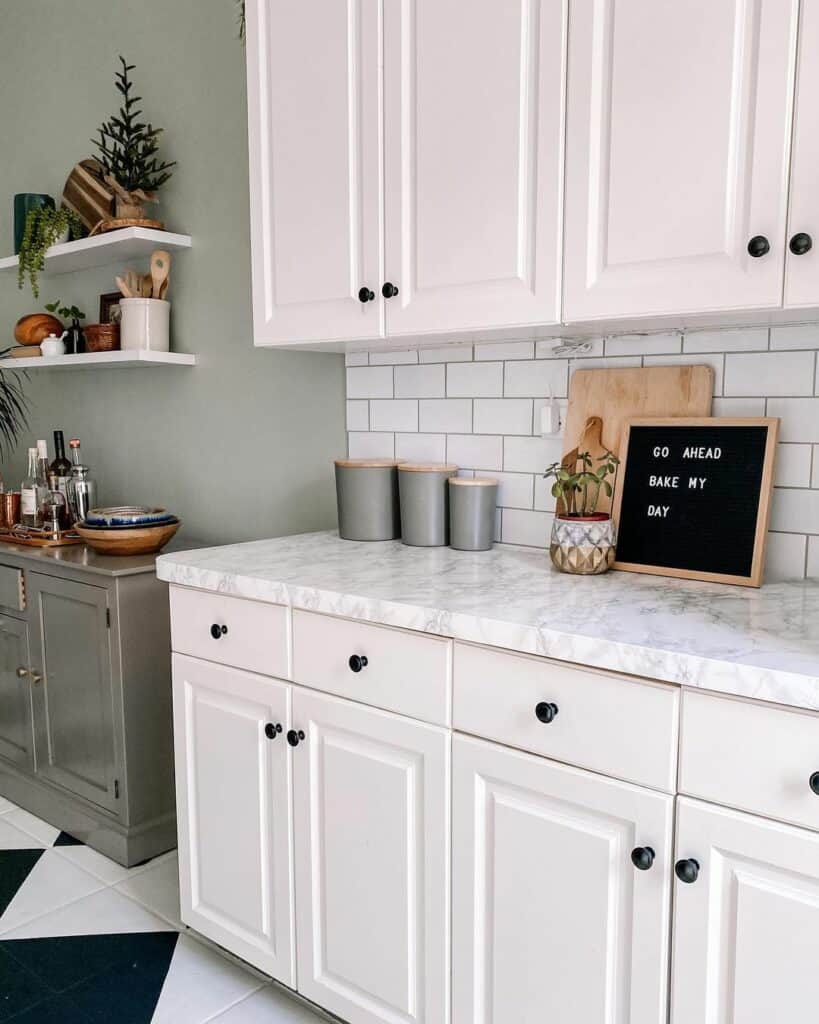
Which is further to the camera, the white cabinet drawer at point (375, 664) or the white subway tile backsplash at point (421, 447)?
the white subway tile backsplash at point (421, 447)

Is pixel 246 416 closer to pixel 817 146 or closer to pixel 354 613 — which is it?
pixel 354 613

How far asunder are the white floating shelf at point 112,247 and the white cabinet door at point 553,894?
1969mm

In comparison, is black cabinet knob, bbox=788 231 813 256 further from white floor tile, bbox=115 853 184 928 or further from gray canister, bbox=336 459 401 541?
white floor tile, bbox=115 853 184 928

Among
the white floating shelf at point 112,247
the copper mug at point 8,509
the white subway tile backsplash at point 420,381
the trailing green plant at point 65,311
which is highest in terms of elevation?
the white floating shelf at point 112,247

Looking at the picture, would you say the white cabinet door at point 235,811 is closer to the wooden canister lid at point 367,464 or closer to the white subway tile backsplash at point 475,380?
the wooden canister lid at point 367,464

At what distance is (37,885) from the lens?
8.05 ft

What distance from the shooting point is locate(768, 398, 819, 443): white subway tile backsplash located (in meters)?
1.66

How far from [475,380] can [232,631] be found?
0.84 meters

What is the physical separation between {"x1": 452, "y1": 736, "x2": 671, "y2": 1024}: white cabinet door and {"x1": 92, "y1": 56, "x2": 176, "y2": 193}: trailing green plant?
2202 millimetres

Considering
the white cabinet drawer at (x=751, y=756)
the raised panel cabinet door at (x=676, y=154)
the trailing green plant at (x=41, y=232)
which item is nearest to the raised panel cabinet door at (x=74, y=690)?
the trailing green plant at (x=41, y=232)

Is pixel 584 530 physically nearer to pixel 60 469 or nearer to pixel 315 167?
pixel 315 167

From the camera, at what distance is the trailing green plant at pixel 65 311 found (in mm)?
3240

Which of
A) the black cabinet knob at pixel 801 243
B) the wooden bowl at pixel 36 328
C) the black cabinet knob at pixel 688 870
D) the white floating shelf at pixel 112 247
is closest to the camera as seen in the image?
the black cabinet knob at pixel 688 870

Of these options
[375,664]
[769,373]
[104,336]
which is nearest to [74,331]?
[104,336]
